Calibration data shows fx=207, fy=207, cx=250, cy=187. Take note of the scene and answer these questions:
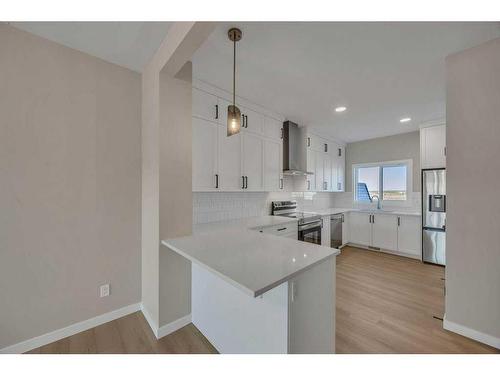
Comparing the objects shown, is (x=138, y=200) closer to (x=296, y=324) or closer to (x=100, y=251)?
(x=100, y=251)

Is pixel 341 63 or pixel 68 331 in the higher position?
pixel 341 63

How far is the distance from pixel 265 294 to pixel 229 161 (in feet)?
5.66

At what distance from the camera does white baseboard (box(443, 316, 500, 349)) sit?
1.69 m

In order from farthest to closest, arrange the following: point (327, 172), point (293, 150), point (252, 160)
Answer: point (327, 172), point (293, 150), point (252, 160)

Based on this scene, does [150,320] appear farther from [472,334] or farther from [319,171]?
[319,171]

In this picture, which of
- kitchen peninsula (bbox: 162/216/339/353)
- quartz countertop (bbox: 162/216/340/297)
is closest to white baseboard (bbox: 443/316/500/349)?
kitchen peninsula (bbox: 162/216/339/353)

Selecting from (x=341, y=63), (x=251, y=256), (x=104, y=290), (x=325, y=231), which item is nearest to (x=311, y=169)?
(x=325, y=231)

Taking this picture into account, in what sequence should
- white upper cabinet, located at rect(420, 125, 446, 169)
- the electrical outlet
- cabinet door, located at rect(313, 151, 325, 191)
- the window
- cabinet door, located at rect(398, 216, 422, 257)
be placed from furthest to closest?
the window < cabinet door, located at rect(313, 151, 325, 191) < cabinet door, located at rect(398, 216, 422, 257) < white upper cabinet, located at rect(420, 125, 446, 169) < the electrical outlet

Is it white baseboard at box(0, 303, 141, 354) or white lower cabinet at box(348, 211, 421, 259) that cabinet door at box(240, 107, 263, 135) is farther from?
white lower cabinet at box(348, 211, 421, 259)

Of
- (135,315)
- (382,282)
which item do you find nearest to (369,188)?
(382,282)

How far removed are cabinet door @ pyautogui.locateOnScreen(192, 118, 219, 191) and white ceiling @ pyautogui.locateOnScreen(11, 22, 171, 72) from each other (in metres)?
0.78

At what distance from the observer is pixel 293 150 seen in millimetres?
3691

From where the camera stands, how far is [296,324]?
46.3 inches
